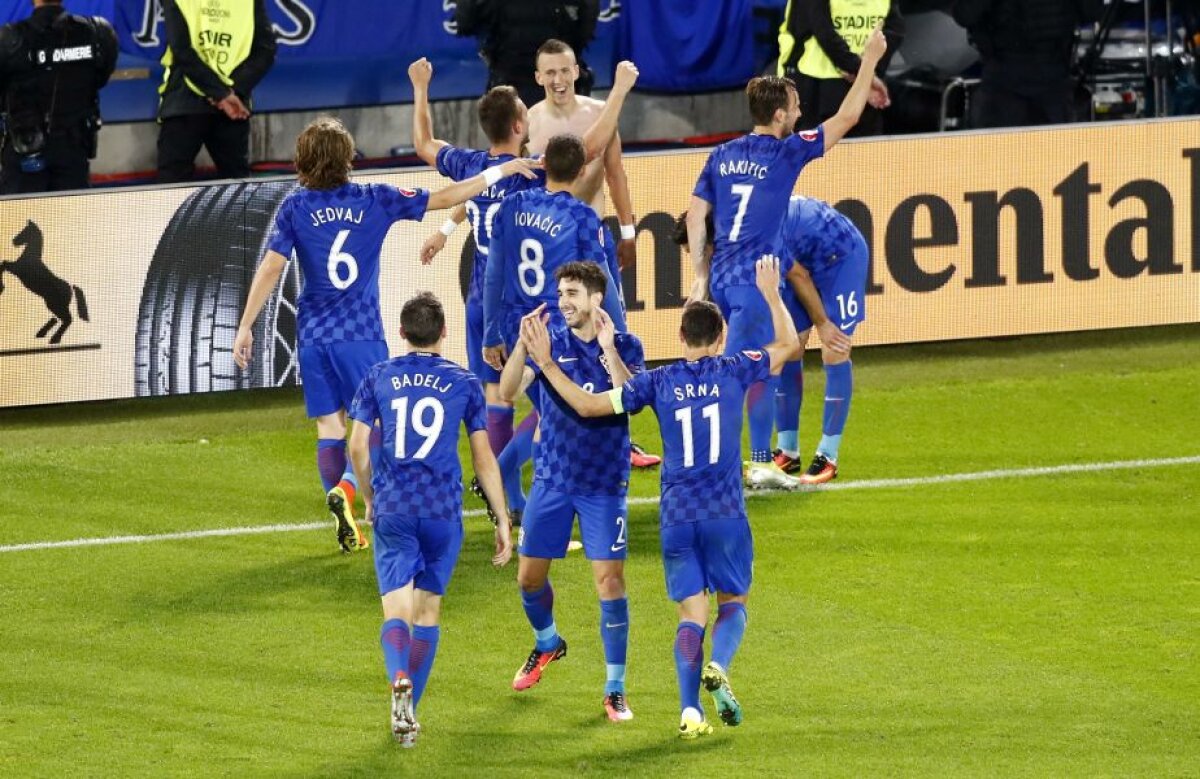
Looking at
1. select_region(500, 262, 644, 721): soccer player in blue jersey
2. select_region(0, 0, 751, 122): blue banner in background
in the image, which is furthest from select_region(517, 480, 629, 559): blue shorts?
select_region(0, 0, 751, 122): blue banner in background

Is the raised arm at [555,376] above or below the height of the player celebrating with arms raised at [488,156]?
below

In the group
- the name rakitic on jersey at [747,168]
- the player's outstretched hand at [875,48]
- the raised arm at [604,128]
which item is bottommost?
the name rakitic on jersey at [747,168]

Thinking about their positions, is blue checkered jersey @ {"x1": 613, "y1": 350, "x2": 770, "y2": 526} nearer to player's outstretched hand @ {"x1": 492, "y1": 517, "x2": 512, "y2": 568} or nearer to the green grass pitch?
player's outstretched hand @ {"x1": 492, "y1": 517, "x2": 512, "y2": 568}

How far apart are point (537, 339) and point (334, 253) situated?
275 cm

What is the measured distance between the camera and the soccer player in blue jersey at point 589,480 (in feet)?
28.9

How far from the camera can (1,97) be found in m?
16.0

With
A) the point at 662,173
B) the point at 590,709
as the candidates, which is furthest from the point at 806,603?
the point at 662,173

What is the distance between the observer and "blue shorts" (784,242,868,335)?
41.4 ft

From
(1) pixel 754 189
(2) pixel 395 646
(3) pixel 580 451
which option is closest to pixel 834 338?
(1) pixel 754 189

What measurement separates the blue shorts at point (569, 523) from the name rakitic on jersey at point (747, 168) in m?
3.62

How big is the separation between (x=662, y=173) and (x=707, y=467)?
21.9ft

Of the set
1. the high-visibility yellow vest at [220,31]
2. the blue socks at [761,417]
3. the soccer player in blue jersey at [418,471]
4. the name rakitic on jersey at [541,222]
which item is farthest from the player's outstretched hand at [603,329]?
the high-visibility yellow vest at [220,31]

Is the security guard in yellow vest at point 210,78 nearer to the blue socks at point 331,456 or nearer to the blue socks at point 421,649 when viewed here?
the blue socks at point 331,456

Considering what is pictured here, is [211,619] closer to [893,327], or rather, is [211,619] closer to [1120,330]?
[893,327]
